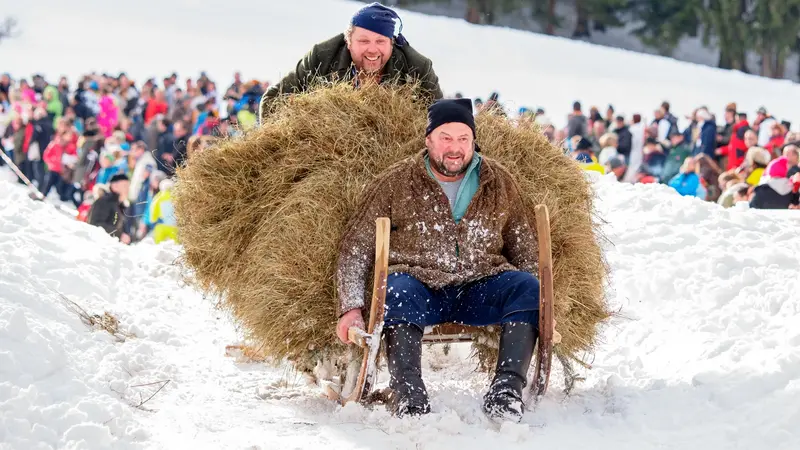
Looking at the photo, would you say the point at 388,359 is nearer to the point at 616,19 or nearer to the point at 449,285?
the point at 449,285

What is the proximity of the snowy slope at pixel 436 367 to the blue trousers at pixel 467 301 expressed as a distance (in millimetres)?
381

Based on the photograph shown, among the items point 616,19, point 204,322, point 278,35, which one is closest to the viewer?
point 204,322

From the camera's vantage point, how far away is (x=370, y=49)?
574 cm

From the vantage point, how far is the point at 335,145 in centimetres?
509

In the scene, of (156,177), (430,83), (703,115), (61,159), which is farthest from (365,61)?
(61,159)

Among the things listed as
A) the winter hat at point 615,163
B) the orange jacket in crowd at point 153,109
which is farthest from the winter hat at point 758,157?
the orange jacket in crowd at point 153,109

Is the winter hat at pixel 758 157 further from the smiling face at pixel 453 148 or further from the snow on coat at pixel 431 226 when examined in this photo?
the smiling face at pixel 453 148

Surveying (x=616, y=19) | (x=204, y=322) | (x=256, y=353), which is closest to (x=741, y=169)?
(x=204, y=322)

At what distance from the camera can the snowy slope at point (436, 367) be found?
4148 millimetres

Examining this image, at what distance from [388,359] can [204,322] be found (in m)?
2.60

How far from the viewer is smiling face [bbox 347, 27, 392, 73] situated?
5.73 m

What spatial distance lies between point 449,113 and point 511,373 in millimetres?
1208

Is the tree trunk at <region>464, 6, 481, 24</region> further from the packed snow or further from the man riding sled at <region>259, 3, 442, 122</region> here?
the man riding sled at <region>259, 3, 442, 122</region>

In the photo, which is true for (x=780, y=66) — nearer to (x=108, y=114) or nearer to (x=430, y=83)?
(x=108, y=114)
